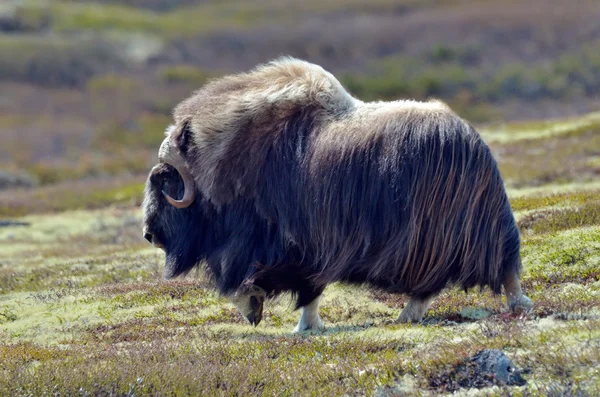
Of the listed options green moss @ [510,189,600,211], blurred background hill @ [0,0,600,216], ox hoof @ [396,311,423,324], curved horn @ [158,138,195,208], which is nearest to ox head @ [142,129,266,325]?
curved horn @ [158,138,195,208]

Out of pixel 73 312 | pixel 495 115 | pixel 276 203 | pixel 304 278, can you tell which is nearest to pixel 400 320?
pixel 304 278

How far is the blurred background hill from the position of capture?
31248mm

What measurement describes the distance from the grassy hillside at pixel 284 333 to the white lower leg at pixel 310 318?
0.42ft

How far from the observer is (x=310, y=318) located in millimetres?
6387

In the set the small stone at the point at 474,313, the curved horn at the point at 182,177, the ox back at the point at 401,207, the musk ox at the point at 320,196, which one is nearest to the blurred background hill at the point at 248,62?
the curved horn at the point at 182,177

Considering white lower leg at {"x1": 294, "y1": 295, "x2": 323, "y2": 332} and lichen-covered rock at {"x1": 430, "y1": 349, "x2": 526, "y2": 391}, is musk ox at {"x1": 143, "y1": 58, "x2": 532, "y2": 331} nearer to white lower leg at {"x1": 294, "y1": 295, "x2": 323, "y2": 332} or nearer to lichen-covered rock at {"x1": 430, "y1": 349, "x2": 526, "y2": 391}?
white lower leg at {"x1": 294, "y1": 295, "x2": 323, "y2": 332}

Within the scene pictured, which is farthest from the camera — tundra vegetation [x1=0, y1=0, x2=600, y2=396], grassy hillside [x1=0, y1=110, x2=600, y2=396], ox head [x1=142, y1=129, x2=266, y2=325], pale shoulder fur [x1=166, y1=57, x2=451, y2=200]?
ox head [x1=142, y1=129, x2=266, y2=325]

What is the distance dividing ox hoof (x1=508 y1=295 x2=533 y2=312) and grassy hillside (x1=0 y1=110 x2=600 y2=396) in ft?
0.27

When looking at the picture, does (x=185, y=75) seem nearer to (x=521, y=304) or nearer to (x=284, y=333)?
(x=284, y=333)

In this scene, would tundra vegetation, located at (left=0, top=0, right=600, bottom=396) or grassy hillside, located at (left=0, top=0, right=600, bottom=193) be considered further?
grassy hillside, located at (left=0, top=0, right=600, bottom=193)

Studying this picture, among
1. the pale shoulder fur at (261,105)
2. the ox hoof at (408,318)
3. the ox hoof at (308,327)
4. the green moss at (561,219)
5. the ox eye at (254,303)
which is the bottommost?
the ox hoof at (308,327)

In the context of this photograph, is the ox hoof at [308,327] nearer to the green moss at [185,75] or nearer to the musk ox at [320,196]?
the musk ox at [320,196]

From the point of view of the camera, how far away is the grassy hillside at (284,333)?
15.6 feet

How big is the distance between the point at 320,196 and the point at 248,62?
32892 mm
